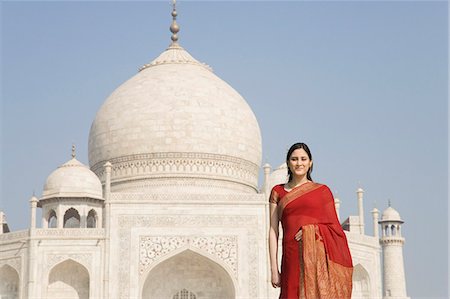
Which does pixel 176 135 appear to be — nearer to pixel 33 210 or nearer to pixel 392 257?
pixel 33 210

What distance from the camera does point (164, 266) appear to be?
738 inches

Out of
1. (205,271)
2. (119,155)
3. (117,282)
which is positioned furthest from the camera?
(119,155)

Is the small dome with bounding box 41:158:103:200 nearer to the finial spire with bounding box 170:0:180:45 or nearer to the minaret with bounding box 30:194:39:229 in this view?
the minaret with bounding box 30:194:39:229

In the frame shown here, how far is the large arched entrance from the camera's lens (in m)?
18.7

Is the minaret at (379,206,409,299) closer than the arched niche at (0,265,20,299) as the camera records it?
No

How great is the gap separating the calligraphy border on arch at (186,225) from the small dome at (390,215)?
29.5 feet

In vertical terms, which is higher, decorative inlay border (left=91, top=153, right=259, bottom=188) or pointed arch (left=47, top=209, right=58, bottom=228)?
decorative inlay border (left=91, top=153, right=259, bottom=188)

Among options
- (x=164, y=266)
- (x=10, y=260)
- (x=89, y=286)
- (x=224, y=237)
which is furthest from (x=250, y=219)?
(x=10, y=260)

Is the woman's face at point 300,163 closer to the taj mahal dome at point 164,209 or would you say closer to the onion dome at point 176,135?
the taj mahal dome at point 164,209

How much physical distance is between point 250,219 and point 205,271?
1.69m

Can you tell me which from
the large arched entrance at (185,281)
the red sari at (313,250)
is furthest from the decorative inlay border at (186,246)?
the red sari at (313,250)

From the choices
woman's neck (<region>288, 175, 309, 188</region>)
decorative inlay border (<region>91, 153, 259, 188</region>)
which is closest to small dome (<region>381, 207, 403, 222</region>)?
decorative inlay border (<region>91, 153, 259, 188</region>)

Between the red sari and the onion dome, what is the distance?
1672 centimetres

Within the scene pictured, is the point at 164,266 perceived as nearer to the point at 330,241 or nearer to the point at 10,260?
the point at 10,260
